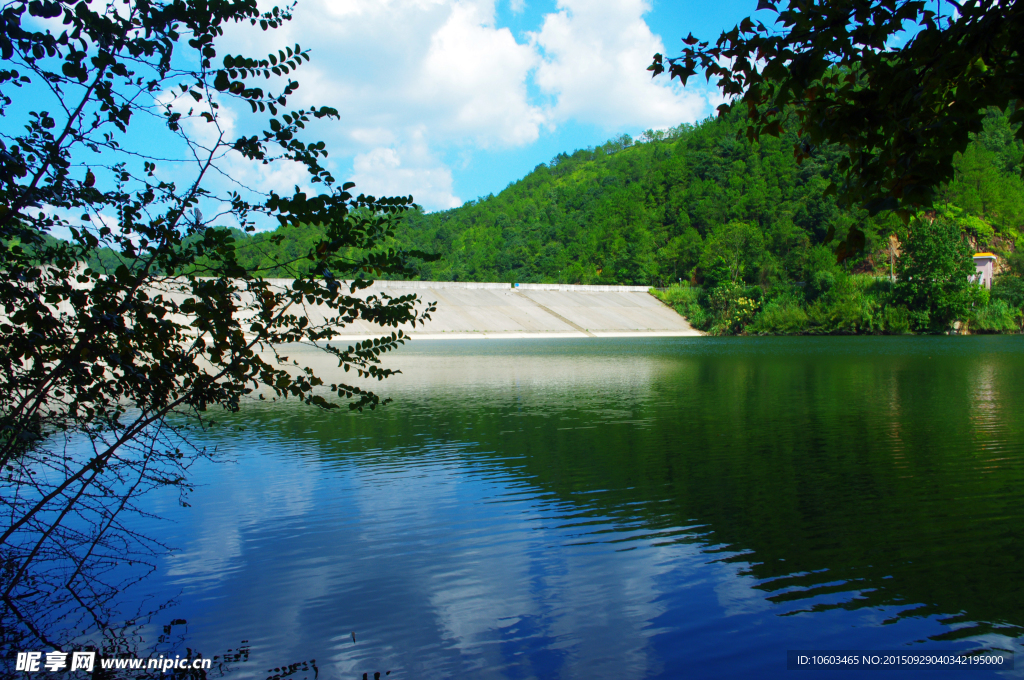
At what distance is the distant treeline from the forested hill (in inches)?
10.6

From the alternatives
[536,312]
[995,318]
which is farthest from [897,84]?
[995,318]

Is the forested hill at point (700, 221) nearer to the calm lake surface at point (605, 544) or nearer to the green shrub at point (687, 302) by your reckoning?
the green shrub at point (687, 302)

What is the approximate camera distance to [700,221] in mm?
114750

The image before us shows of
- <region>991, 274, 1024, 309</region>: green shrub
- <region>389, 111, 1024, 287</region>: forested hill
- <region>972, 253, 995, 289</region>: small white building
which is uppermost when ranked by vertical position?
<region>389, 111, 1024, 287</region>: forested hill

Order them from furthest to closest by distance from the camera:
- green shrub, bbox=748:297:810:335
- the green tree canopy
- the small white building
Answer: the small white building → green shrub, bbox=748:297:810:335 → the green tree canopy

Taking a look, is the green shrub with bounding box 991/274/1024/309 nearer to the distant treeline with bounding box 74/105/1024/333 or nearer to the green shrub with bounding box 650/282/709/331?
the distant treeline with bounding box 74/105/1024/333

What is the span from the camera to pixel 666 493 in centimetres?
858

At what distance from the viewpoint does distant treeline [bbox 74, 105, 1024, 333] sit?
218ft

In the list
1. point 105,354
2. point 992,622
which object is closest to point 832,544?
point 992,622

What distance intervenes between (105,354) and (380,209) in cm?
202

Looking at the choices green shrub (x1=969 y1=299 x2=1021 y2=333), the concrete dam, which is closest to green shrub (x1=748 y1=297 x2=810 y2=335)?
the concrete dam

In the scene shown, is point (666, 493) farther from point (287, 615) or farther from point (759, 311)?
point (759, 311)

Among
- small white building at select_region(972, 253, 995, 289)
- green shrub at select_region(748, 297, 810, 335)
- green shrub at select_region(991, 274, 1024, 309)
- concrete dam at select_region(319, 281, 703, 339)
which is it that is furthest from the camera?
small white building at select_region(972, 253, 995, 289)

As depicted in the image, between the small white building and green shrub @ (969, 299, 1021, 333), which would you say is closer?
green shrub @ (969, 299, 1021, 333)
